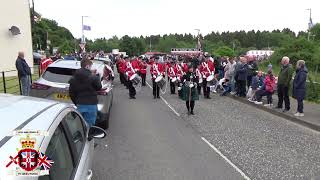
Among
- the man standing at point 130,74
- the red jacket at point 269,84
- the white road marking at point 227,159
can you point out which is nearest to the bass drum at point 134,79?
the man standing at point 130,74

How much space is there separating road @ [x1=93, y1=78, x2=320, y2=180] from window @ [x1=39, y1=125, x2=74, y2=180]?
3354mm

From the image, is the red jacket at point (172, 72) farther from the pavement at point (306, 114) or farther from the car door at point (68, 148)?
the car door at point (68, 148)

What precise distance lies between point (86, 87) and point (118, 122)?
152 inches

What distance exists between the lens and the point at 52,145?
10.2ft

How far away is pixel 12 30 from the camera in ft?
90.0

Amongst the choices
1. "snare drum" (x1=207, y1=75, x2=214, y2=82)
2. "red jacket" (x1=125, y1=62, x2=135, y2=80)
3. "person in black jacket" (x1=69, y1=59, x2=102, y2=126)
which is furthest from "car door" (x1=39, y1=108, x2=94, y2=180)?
"snare drum" (x1=207, y1=75, x2=214, y2=82)

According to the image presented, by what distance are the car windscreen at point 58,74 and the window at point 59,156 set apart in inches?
279

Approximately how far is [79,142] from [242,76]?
14.1 m

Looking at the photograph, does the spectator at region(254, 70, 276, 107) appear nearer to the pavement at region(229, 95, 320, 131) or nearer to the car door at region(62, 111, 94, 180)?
the pavement at region(229, 95, 320, 131)

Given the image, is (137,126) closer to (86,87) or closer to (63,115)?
(86,87)

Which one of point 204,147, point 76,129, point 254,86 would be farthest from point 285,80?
point 76,129

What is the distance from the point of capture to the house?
1064 inches

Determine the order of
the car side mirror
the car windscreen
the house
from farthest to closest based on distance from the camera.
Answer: the house, the car windscreen, the car side mirror

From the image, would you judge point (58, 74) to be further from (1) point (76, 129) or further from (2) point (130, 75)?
(2) point (130, 75)
